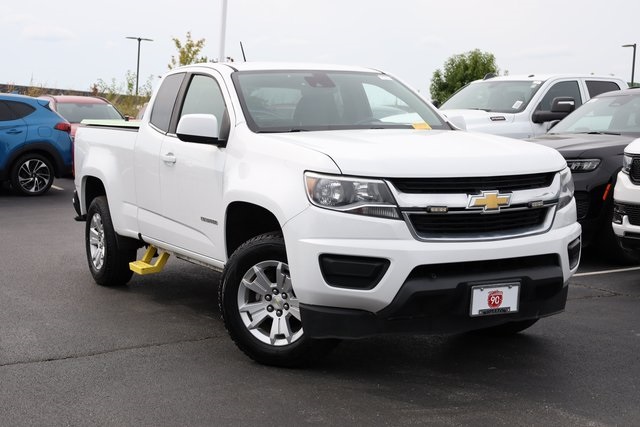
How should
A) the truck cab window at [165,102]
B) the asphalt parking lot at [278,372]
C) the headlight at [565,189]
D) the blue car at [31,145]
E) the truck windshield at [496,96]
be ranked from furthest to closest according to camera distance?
the blue car at [31,145] → the truck windshield at [496,96] → the truck cab window at [165,102] → the headlight at [565,189] → the asphalt parking lot at [278,372]

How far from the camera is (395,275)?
4859 millimetres

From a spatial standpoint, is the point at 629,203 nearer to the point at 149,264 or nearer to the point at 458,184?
the point at 458,184

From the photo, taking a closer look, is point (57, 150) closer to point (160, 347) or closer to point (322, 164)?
point (160, 347)

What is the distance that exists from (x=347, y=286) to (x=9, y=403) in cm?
181

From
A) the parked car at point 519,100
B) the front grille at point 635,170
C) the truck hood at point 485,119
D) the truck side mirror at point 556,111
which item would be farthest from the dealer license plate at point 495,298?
the truck hood at point 485,119

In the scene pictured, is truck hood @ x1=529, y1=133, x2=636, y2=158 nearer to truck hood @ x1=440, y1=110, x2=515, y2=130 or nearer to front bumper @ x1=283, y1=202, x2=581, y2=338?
truck hood @ x1=440, y1=110, x2=515, y2=130

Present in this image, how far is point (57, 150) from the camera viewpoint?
51.6 feet

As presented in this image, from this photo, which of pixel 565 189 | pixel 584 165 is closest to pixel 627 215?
pixel 584 165

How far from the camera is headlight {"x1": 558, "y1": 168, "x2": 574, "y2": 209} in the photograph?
18.2 ft

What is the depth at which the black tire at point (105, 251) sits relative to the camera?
7770 mm

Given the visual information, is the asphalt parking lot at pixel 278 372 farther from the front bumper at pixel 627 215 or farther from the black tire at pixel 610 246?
the black tire at pixel 610 246

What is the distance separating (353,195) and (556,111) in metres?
7.53

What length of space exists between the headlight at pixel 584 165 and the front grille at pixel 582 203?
0.22m

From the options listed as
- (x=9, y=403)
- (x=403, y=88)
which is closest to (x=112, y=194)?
(x=403, y=88)
